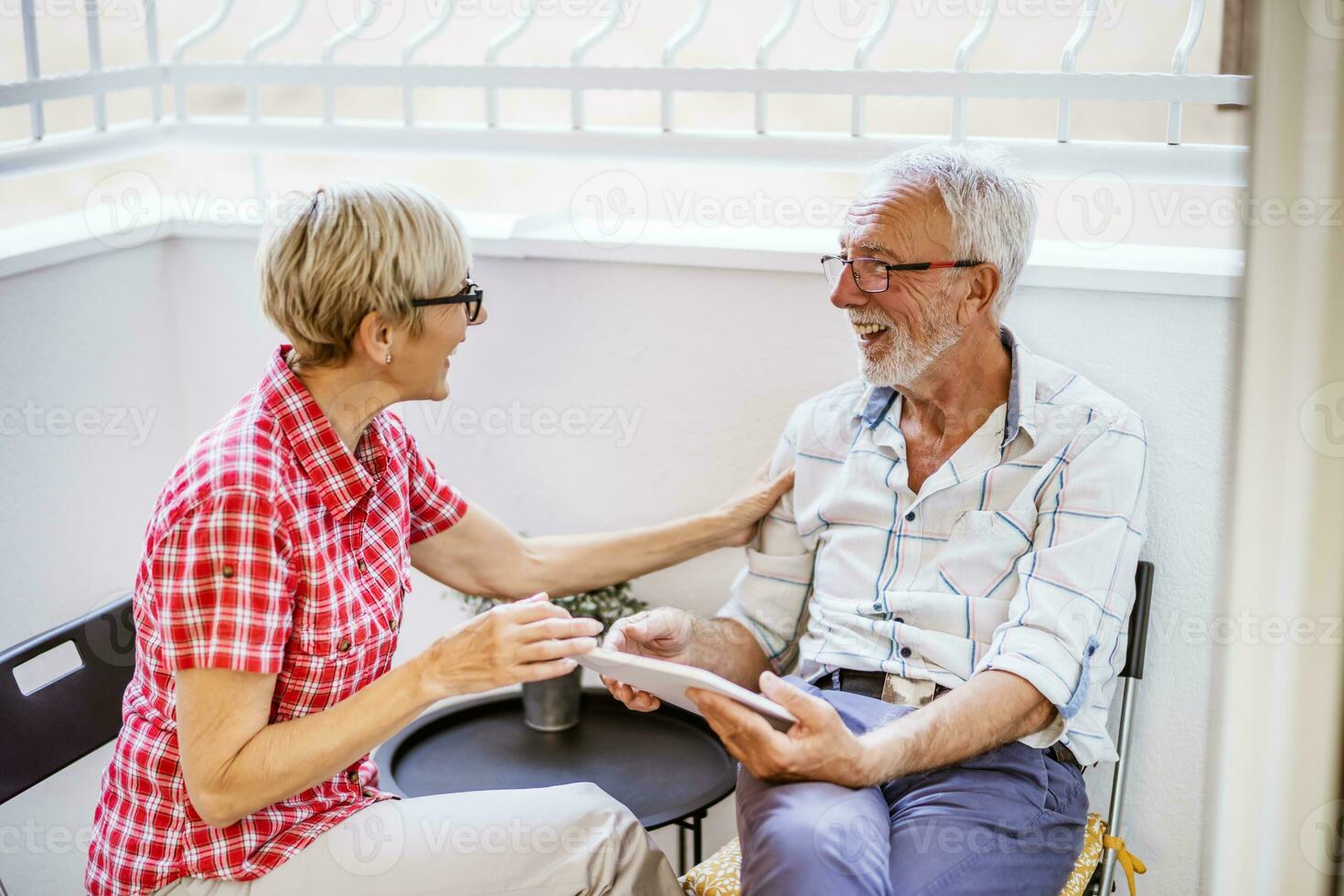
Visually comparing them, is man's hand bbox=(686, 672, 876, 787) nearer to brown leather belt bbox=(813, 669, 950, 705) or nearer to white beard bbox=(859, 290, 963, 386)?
brown leather belt bbox=(813, 669, 950, 705)

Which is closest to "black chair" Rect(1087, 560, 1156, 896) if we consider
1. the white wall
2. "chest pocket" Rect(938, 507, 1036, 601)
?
the white wall

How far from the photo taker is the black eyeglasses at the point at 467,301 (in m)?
1.61

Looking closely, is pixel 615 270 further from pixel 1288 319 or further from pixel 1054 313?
pixel 1288 319

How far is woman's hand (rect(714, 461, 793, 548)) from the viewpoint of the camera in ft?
6.91

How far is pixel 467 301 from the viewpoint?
1656 mm

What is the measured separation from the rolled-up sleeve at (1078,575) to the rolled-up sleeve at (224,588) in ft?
3.18

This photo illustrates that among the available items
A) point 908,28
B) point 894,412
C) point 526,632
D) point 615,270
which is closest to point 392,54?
point 908,28

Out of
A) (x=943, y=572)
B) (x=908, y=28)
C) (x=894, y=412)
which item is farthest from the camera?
(x=908, y=28)

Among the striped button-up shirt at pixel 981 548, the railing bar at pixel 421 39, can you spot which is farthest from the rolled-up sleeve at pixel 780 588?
the railing bar at pixel 421 39

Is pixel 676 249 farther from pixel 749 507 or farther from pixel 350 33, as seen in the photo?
pixel 350 33

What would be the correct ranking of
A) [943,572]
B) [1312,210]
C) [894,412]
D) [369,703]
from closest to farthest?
[1312,210] → [369,703] → [943,572] → [894,412]

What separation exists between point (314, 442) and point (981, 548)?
98 centimetres

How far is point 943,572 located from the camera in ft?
6.14

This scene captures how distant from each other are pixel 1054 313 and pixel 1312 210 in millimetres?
1605
